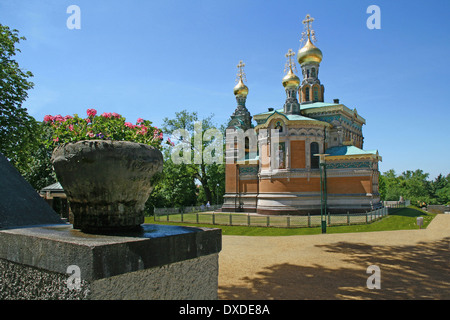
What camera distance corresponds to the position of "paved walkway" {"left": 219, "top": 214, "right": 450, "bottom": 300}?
715 centimetres

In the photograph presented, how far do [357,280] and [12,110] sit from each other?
17704mm

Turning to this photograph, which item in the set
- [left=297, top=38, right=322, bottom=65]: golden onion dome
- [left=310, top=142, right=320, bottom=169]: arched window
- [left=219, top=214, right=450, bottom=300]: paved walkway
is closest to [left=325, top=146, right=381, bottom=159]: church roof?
[left=310, top=142, right=320, bottom=169]: arched window

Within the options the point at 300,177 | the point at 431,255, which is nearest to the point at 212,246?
the point at 431,255

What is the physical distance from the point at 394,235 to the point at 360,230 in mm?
2248

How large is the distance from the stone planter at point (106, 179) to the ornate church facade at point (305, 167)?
22.8 meters

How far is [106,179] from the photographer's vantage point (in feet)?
9.93

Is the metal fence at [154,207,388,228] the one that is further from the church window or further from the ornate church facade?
the church window

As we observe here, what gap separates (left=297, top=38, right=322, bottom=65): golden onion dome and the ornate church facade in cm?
239

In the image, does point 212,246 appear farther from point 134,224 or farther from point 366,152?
point 366,152

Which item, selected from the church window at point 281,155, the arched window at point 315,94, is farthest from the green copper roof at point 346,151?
the arched window at point 315,94

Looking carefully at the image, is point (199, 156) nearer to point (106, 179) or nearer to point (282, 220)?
point (282, 220)

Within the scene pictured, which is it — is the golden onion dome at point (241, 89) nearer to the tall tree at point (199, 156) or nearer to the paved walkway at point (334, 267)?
the tall tree at point (199, 156)

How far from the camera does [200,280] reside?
11.2 feet
